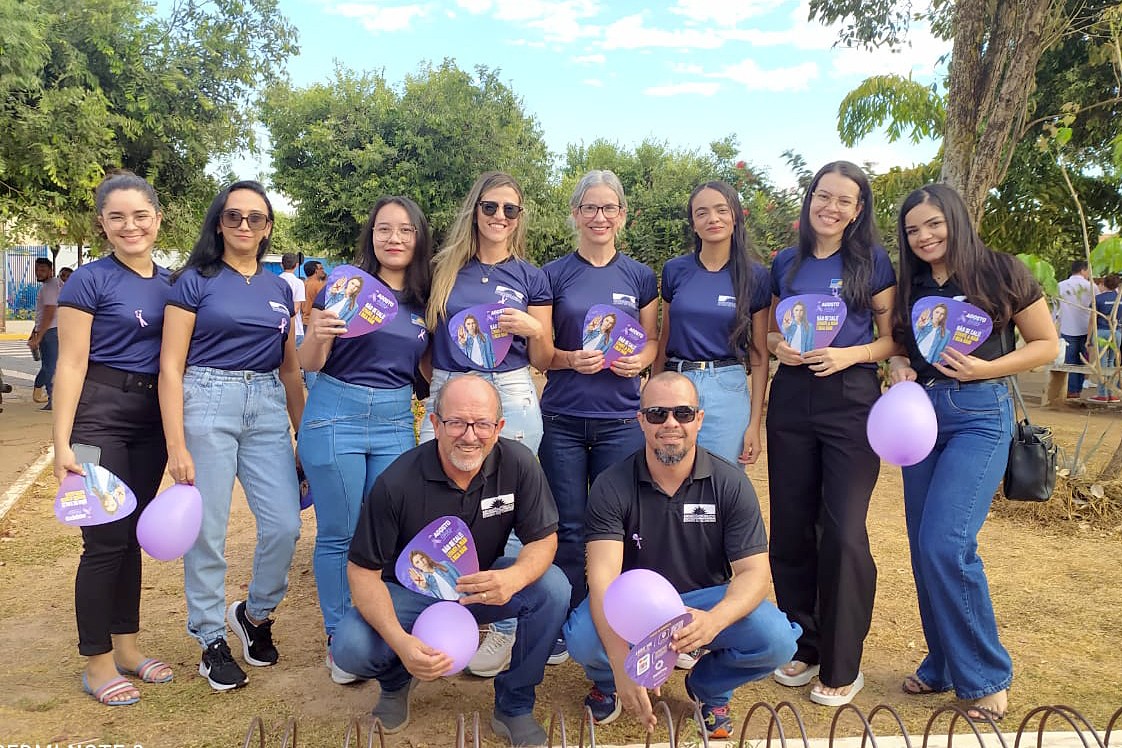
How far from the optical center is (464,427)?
304 centimetres

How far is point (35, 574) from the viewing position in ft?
17.4

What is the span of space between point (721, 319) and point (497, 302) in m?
0.99

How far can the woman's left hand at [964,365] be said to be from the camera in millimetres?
3357

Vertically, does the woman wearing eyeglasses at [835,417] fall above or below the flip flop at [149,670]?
above

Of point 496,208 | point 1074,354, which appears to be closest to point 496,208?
point 496,208

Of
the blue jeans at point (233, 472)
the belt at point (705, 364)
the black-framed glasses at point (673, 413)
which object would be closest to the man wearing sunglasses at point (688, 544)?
the black-framed glasses at point (673, 413)

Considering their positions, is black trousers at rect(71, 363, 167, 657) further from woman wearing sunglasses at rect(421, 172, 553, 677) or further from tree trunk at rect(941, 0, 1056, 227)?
tree trunk at rect(941, 0, 1056, 227)

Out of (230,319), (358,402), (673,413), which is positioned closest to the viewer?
(673,413)

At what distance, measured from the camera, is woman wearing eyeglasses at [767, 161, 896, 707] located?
352 centimetres

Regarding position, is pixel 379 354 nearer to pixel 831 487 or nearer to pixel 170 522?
pixel 170 522

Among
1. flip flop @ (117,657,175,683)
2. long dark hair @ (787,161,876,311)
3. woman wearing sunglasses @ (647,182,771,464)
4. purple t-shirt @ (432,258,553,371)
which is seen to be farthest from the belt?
flip flop @ (117,657,175,683)

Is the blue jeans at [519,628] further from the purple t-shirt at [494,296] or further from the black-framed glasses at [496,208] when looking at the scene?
the black-framed glasses at [496,208]

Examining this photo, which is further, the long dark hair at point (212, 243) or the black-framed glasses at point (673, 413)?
the long dark hair at point (212, 243)

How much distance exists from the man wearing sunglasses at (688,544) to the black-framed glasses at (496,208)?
1050mm
